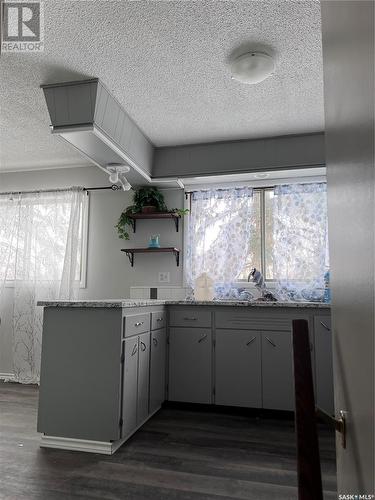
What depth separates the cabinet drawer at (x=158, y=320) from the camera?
2.95m

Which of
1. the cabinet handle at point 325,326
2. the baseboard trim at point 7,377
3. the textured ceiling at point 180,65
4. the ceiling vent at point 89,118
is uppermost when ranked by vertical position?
the textured ceiling at point 180,65

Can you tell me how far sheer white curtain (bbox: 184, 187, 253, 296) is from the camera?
12.6 ft

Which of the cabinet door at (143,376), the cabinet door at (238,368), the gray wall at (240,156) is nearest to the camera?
the cabinet door at (143,376)

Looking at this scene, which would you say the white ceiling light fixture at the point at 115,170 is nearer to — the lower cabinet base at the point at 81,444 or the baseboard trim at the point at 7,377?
the lower cabinet base at the point at 81,444

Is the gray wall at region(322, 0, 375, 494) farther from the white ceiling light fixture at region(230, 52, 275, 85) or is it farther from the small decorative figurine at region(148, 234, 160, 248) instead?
the small decorative figurine at region(148, 234, 160, 248)

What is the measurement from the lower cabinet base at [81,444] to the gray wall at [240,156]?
2504mm

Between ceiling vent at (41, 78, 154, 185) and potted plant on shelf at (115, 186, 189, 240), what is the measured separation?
867 mm

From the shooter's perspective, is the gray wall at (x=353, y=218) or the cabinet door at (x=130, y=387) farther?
the cabinet door at (x=130, y=387)

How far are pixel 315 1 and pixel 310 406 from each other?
2.16m

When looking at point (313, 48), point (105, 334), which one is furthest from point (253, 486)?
point (313, 48)

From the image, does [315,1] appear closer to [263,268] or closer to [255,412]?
[263,268]

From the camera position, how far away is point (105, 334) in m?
2.34

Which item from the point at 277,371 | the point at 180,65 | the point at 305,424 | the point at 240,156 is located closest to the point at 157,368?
the point at 277,371

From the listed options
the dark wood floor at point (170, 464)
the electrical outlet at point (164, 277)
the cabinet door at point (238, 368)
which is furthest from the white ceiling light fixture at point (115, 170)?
the dark wood floor at point (170, 464)
